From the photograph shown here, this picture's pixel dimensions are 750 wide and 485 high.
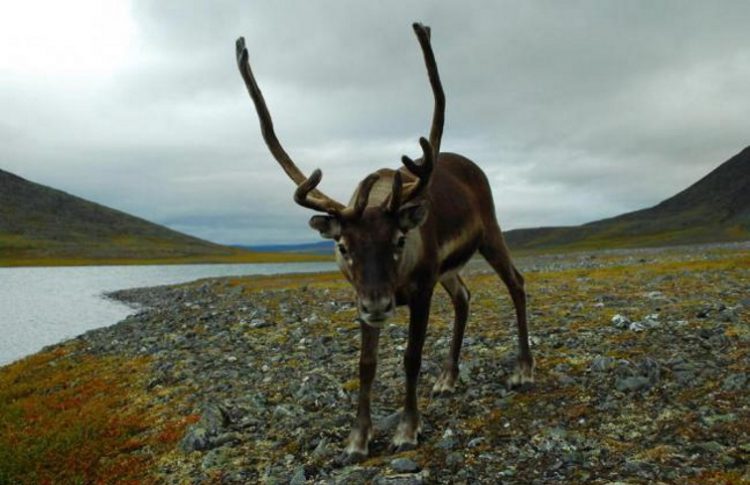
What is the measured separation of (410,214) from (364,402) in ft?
9.37

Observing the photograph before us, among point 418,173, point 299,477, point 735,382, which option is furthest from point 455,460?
point 735,382

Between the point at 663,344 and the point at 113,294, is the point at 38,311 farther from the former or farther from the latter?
the point at 663,344

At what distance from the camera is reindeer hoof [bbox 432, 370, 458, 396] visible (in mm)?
9703

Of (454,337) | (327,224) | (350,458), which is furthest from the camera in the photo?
(454,337)

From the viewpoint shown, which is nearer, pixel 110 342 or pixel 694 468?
pixel 694 468

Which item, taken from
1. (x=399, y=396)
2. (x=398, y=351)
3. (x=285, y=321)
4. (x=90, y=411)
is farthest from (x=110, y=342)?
(x=399, y=396)

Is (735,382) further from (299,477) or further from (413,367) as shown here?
(299,477)

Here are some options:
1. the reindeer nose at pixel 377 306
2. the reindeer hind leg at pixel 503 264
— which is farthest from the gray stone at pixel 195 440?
the reindeer hind leg at pixel 503 264

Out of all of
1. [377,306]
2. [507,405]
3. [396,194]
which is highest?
[396,194]

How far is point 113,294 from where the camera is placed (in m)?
64.0

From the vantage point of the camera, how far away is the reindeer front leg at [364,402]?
7.78 m

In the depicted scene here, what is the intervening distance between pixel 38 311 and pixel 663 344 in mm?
46227

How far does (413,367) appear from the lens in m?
8.00

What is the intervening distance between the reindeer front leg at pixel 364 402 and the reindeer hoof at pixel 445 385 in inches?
81.8
